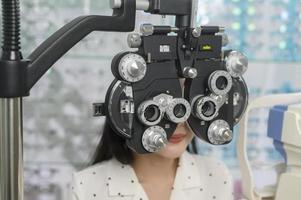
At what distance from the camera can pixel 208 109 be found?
0.56m

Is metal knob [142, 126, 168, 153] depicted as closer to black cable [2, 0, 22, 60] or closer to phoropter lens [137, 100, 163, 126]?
phoropter lens [137, 100, 163, 126]

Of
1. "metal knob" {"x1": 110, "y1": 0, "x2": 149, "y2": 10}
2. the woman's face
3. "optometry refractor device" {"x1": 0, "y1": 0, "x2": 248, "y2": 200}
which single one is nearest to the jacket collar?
the woman's face

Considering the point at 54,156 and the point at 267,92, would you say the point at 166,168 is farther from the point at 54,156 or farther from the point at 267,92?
the point at 267,92

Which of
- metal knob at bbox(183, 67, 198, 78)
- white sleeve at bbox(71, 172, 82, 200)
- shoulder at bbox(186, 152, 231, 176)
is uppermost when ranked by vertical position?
metal knob at bbox(183, 67, 198, 78)

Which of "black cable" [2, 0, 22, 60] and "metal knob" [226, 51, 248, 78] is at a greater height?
"black cable" [2, 0, 22, 60]

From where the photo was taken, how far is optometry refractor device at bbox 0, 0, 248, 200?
1.45 ft

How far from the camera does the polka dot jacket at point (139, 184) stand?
831mm

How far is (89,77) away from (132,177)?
1.51 feet

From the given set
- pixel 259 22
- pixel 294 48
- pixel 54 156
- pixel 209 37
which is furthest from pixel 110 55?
pixel 209 37

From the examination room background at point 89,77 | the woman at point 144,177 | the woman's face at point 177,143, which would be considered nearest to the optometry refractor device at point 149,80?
the woman's face at point 177,143

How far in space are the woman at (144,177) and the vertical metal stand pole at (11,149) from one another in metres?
0.36

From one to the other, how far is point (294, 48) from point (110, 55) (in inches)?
22.3

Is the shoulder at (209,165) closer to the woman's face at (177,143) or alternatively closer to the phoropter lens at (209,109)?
the woman's face at (177,143)

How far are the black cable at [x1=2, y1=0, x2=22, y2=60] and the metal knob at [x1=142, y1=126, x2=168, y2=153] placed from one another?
0.57ft
